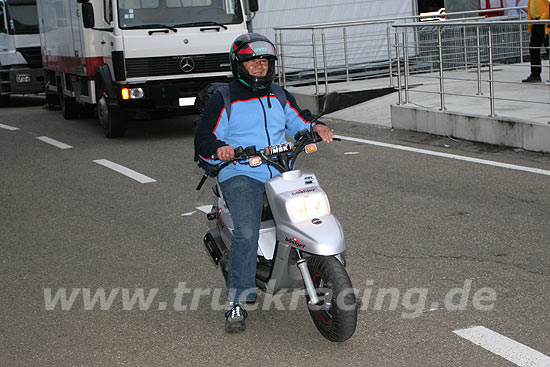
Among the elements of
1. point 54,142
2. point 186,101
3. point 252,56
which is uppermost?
point 252,56

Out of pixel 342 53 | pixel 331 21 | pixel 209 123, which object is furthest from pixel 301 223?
pixel 331 21

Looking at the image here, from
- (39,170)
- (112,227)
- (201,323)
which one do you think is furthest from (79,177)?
(201,323)

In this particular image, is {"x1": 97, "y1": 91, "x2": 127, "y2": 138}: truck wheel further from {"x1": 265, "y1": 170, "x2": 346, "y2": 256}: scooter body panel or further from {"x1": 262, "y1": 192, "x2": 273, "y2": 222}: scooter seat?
{"x1": 265, "y1": 170, "x2": 346, "y2": 256}: scooter body panel

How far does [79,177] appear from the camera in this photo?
34.8 ft

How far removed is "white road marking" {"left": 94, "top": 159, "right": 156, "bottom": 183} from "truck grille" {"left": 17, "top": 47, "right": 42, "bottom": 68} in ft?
39.2

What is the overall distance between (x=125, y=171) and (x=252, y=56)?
637 centimetres

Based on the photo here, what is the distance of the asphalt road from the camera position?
15.4 feet

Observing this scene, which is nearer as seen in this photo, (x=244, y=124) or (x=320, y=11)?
(x=244, y=124)

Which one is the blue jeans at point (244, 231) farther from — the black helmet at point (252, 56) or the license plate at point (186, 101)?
the license plate at point (186, 101)

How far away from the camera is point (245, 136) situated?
196 inches

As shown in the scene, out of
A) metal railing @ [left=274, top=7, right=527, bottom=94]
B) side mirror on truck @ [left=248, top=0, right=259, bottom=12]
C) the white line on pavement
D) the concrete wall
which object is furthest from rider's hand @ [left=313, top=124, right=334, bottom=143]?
metal railing @ [left=274, top=7, right=527, bottom=94]

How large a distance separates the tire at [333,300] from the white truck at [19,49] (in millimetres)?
19312

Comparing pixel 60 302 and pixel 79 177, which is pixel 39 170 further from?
pixel 60 302

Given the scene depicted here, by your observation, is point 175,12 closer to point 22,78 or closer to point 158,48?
point 158,48
